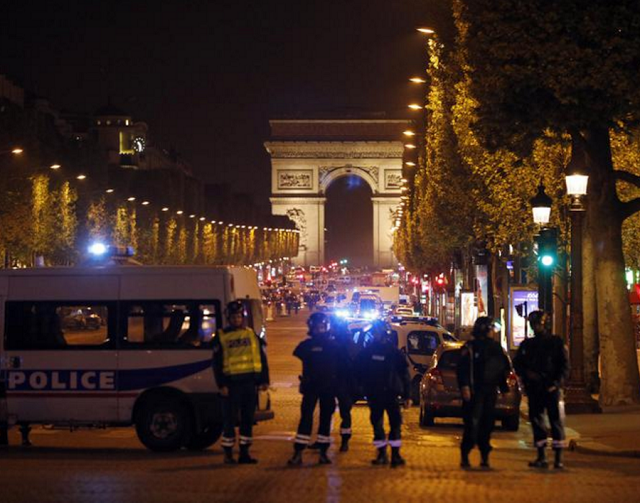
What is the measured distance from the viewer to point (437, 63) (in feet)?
153

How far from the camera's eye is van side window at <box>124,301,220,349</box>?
17406 mm

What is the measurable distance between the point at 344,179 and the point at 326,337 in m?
161

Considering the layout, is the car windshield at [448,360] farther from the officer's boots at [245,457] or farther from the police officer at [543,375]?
the officer's boots at [245,457]

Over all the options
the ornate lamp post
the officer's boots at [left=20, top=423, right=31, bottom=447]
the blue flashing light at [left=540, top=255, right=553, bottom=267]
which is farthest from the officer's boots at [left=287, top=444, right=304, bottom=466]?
the blue flashing light at [left=540, top=255, right=553, bottom=267]

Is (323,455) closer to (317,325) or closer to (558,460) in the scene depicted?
(317,325)

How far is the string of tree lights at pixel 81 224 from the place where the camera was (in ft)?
199

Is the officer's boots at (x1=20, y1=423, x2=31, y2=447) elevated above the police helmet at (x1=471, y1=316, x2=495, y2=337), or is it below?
below

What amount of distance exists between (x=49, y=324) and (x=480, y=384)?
5137 millimetres

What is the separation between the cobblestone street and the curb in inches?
6.6

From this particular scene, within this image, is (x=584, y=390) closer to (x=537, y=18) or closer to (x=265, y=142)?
(x=537, y=18)

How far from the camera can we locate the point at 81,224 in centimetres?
7212

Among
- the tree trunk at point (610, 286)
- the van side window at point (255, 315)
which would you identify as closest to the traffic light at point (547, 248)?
the tree trunk at point (610, 286)

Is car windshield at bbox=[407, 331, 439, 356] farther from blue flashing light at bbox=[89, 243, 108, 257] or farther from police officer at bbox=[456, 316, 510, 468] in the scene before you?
police officer at bbox=[456, 316, 510, 468]

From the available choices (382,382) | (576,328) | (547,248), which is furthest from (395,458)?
(547,248)
